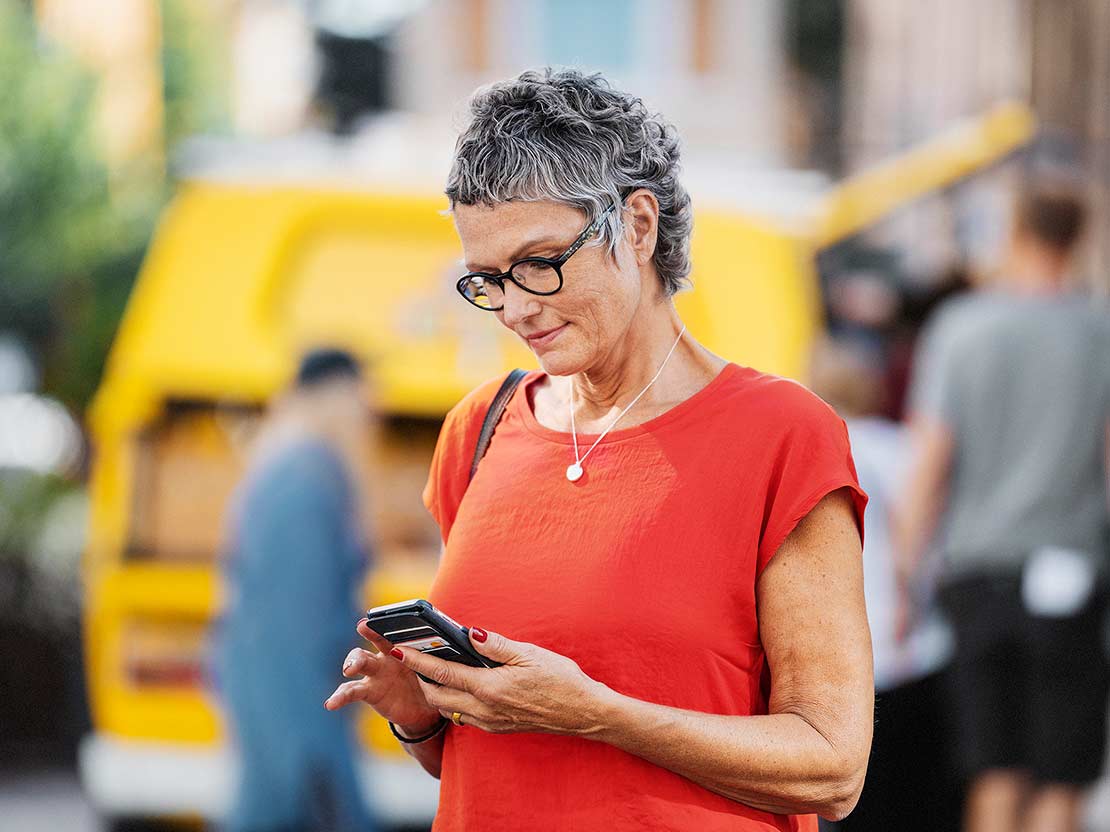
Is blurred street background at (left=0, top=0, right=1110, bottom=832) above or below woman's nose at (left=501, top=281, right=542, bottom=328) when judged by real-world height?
below

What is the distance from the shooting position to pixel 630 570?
84.4 inches

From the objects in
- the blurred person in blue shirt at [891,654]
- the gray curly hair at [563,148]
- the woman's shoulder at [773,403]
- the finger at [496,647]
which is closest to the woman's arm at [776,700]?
the finger at [496,647]

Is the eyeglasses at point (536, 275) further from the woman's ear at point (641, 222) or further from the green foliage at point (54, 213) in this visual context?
the green foliage at point (54, 213)

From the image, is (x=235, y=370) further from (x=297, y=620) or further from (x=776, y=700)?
(x=776, y=700)

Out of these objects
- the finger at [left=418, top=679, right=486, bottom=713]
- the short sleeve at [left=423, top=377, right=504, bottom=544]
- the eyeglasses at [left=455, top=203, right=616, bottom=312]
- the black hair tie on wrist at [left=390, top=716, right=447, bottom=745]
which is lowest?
the black hair tie on wrist at [left=390, top=716, right=447, bottom=745]

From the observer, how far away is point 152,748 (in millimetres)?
5582

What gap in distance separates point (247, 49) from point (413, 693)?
3297 centimetres

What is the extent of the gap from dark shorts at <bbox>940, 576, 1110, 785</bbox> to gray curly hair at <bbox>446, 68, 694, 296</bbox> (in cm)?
318

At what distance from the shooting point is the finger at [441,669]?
2082mm

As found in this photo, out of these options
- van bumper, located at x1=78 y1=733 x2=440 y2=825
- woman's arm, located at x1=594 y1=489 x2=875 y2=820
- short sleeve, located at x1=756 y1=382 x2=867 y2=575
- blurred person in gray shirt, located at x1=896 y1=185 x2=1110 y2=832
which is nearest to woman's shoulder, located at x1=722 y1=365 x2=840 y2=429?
short sleeve, located at x1=756 y1=382 x2=867 y2=575

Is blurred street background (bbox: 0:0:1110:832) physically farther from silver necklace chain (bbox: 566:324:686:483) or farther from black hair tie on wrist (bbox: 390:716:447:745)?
black hair tie on wrist (bbox: 390:716:447:745)

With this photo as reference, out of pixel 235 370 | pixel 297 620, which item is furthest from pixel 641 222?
pixel 235 370

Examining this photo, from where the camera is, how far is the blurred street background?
5527 millimetres

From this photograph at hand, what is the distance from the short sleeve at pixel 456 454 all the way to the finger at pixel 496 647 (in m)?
0.39
